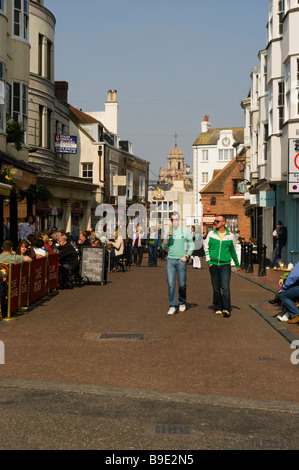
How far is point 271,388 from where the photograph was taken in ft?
22.1

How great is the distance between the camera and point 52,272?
16.1 m

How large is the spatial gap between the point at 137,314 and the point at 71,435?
727 centimetres

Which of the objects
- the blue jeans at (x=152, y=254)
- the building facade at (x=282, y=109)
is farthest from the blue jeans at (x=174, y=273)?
the blue jeans at (x=152, y=254)

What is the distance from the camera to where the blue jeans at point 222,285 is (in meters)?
12.0

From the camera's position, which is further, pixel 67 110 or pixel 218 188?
pixel 218 188

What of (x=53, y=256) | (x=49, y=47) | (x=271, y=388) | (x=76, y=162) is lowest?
(x=271, y=388)

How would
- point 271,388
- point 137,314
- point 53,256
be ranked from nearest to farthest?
point 271,388 < point 137,314 < point 53,256

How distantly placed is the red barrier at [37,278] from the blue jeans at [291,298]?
213 inches

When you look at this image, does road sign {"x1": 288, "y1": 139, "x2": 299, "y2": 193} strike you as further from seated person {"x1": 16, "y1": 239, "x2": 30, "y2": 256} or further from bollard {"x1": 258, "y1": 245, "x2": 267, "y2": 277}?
bollard {"x1": 258, "y1": 245, "x2": 267, "y2": 277}

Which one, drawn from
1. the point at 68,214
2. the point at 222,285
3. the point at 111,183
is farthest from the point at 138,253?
the point at 111,183

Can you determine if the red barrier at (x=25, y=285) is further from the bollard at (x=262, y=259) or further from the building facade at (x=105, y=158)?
the building facade at (x=105, y=158)

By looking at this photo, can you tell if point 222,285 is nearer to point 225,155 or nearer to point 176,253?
point 176,253

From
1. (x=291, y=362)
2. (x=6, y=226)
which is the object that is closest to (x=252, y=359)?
(x=291, y=362)

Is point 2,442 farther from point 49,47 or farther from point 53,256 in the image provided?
point 49,47
